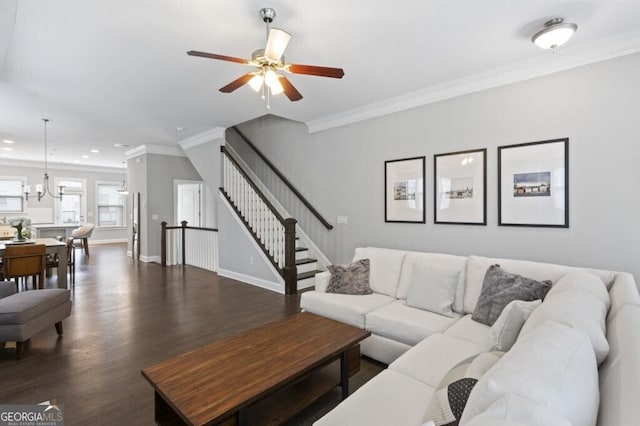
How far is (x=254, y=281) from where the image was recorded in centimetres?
532

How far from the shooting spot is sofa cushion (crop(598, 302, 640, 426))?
0.85m

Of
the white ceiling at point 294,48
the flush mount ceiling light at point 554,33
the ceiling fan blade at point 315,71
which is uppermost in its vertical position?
the white ceiling at point 294,48

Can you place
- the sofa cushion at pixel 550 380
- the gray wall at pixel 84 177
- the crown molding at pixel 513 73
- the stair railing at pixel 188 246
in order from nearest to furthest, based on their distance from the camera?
1. the sofa cushion at pixel 550 380
2. the crown molding at pixel 513 73
3. the stair railing at pixel 188 246
4. the gray wall at pixel 84 177

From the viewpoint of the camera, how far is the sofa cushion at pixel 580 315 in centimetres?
120

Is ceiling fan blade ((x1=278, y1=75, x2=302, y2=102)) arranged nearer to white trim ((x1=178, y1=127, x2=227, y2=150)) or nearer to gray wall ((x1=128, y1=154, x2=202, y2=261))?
white trim ((x1=178, y1=127, x2=227, y2=150))

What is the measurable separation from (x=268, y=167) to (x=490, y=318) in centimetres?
505

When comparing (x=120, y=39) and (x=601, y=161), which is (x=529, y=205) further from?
(x=120, y=39)

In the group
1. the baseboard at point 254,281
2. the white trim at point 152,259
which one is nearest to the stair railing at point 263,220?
the baseboard at point 254,281

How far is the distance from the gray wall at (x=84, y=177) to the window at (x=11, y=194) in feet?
0.51

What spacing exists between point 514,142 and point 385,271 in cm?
197

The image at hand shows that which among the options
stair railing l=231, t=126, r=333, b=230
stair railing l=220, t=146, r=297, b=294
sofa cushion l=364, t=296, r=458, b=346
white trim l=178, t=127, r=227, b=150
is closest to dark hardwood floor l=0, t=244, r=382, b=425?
sofa cushion l=364, t=296, r=458, b=346

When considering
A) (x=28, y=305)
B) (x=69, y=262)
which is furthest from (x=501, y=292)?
(x=69, y=262)

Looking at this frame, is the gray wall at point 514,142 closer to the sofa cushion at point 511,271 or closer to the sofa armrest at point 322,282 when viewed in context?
the sofa cushion at point 511,271

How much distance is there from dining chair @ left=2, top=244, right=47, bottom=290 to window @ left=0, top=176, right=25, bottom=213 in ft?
23.8
